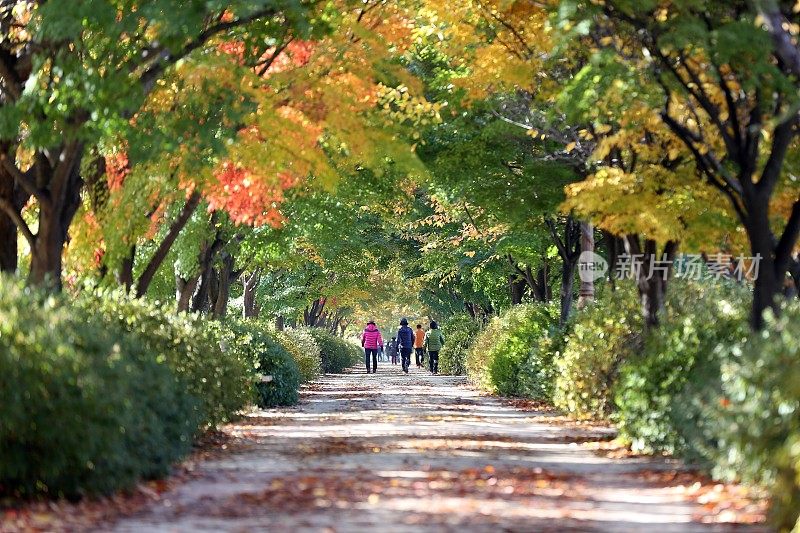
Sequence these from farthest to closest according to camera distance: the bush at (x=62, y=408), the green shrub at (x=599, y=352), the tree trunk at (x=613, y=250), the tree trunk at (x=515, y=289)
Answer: the tree trunk at (x=515, y=289) → the tree trunk at (x=613, y=250) → the green shrub at (x=599, y=352) → the bush at (x=62, y=408)

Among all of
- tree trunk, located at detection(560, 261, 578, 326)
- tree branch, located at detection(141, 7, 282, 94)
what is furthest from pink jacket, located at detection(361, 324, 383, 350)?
tree branch, located at detection(141, 7, 282, 94)

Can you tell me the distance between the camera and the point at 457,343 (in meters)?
47.8

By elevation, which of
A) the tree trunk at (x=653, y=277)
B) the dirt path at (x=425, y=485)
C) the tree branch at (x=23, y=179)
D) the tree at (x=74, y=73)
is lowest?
the dirt path at (x=425, y=485)

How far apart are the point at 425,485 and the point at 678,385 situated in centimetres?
353

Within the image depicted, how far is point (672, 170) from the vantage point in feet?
53.1

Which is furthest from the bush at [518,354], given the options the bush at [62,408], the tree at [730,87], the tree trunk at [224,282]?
the bush at [62,408]

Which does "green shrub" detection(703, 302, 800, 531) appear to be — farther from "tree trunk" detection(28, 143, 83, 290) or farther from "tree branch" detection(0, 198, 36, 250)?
"tree branch" detection(0, 198, 36, 250)

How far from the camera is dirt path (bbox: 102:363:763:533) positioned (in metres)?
8.96

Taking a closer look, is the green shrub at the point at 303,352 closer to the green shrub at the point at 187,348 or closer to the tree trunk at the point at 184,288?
the tree trunk at the point at 184,288

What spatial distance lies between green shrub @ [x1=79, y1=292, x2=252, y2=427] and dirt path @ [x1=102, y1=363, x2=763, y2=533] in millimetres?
562

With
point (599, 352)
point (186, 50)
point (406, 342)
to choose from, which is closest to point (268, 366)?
point (599, 352)

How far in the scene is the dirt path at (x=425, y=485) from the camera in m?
8.96

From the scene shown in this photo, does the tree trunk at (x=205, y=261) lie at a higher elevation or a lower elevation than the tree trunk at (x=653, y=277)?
higher

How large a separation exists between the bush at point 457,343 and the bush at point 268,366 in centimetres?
1868
